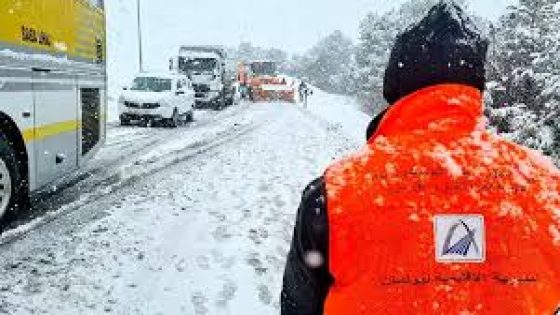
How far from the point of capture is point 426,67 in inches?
85.6

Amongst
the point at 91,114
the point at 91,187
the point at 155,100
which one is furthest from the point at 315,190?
the point at 155,100

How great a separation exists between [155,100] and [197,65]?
14000mm

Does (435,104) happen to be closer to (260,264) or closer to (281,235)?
(260,264)

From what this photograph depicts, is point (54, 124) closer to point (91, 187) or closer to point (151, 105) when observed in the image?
point (91, 187)

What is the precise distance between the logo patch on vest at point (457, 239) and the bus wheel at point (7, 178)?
6.09 meters

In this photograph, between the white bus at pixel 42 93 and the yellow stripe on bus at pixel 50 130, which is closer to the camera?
the white bus at pixel 42 93

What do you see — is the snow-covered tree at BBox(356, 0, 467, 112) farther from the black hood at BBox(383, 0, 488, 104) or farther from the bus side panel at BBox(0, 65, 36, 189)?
the black hood at BBox(383, 0, 488, 104)

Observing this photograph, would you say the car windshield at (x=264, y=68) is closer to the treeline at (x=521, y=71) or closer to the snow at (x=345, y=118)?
the snow at (x=345, y=118)

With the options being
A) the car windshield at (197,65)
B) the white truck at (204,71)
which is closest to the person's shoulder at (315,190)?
the white truck at (204,71)

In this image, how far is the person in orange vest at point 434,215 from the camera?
2010 millimetres

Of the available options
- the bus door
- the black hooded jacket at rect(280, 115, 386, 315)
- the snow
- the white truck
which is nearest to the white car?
the snow

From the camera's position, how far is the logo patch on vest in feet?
6.57

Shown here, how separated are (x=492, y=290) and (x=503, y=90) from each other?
29.7 m

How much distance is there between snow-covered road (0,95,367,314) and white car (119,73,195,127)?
991cm
